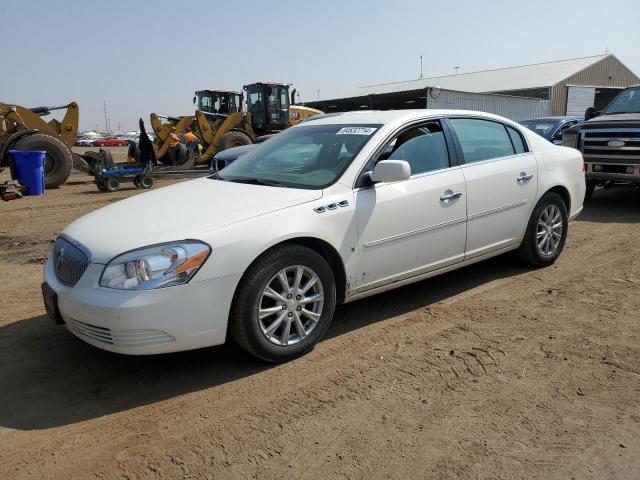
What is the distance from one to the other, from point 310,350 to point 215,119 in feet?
59.5

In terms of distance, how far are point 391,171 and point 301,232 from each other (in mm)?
797

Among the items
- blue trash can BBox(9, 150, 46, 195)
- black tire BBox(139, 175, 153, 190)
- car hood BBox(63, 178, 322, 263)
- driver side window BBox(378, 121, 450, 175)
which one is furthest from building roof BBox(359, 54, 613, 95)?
car hood BBox(63, 178, 322, 263)

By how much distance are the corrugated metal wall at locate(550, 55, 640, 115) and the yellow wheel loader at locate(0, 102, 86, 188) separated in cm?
3387

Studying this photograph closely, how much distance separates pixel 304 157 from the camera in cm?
445

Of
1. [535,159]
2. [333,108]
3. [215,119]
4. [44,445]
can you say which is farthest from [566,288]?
[333,108]

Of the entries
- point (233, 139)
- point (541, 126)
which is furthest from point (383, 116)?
point (233, 139)

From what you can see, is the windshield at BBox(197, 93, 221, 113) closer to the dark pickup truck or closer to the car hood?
the dark pickup truck

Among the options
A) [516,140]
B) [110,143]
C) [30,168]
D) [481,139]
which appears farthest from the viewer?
[110,143]

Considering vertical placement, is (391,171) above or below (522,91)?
below

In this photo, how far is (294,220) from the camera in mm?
3525

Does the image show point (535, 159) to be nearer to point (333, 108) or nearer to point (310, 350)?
point (310, 350)

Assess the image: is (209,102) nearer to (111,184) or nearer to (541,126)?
(111,184)

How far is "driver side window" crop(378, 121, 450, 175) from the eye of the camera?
4.27m

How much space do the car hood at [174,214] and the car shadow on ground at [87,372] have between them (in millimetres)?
808
